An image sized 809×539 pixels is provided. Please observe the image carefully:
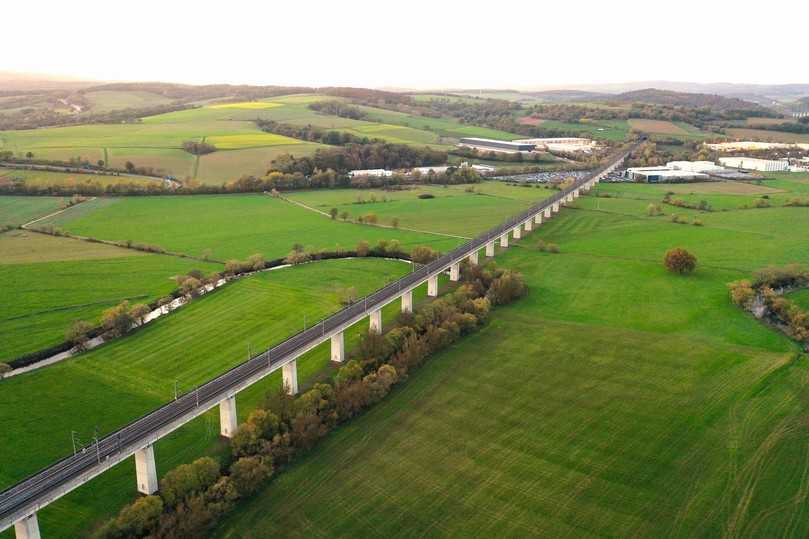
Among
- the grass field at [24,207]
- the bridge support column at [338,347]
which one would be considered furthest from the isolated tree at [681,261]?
the grass field at [24,207]

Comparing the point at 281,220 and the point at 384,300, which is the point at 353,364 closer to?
the point at 384,300

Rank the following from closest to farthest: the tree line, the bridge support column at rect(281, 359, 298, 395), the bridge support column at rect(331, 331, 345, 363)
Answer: the tree line < the bridge support column at rect(281, 359, 298, 395) < the bridge support column at rect(331, 331, 345, 363)

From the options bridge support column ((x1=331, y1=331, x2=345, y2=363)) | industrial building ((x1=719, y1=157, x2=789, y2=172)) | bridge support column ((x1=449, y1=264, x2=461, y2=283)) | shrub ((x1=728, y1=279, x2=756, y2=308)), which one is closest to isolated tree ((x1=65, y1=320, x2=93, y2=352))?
bridge support column ((x1=331, y1=331, x2=345, y2=363))

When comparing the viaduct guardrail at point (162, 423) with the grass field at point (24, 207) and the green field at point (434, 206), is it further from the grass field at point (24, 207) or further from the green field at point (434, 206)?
the grass field at point (24, 207)

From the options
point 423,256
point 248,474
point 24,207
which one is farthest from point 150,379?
point 24,207

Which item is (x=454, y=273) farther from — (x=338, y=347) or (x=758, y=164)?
(x=758, y=164)

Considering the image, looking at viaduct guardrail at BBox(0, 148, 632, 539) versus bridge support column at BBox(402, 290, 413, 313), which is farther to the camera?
bridge support column at BBox(402, 290, 413, 313)

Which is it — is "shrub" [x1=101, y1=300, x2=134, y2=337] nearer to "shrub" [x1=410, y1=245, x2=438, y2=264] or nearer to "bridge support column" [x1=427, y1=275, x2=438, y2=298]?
"bridge support column" [x1=427, y1=275, x2=438, y2=298]
